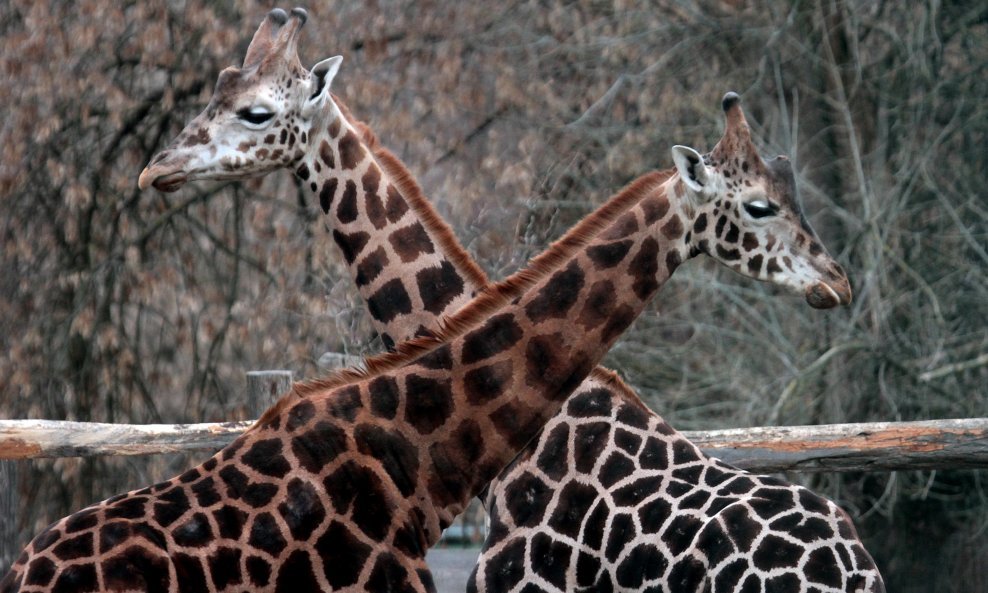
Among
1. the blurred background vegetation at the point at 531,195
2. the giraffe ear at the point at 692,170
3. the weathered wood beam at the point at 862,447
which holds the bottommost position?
the blurred background vegetation at the point at 531,195

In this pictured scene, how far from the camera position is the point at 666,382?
33.9 ft

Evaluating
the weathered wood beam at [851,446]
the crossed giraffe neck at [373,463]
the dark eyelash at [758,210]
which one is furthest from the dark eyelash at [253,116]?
the dark eyelash at [758,210]

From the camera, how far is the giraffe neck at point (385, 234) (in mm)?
4965

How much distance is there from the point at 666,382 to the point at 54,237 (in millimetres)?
4793

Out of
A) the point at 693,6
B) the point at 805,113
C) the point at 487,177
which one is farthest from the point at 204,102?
the point at 805,113

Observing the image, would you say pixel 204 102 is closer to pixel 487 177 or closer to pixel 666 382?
pixel 487 177

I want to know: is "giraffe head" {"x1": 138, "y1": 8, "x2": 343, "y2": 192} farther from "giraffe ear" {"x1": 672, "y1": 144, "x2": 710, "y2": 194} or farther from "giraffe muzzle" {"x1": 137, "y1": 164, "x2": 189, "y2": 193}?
"giraffe ear" {"x1": 672, "y1": 144, "x2": 710, "y2": 194}

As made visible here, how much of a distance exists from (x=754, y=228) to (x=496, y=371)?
1037 millimetres

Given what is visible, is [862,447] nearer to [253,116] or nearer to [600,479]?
[600,479]

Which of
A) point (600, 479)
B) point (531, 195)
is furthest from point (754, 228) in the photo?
point (531, 195)

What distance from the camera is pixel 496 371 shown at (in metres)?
3.62

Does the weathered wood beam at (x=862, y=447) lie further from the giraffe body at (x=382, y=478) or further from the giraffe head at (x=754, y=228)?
the giraffe head at (x=754, y=228)

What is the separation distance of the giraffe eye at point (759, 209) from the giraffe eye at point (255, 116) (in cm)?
190

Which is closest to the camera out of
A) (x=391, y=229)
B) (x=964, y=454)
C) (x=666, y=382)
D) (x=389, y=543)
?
(x=389, y=543)
